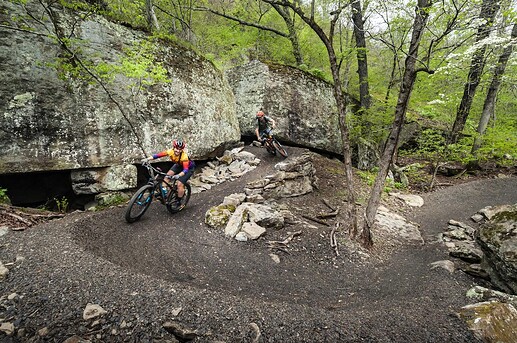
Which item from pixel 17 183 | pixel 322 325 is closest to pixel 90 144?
pixel 17 183

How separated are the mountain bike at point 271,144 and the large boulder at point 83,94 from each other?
10.7 ft

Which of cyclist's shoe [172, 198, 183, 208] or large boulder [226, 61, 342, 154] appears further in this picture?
large boulder [226, 61, 342, 154]

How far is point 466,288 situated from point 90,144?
965 cm

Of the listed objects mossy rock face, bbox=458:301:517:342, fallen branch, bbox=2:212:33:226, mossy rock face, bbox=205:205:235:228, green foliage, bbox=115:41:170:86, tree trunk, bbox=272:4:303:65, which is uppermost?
tree trunk, bbox=272:4:303:65

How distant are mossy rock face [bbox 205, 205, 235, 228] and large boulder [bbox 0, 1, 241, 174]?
12.2 feet

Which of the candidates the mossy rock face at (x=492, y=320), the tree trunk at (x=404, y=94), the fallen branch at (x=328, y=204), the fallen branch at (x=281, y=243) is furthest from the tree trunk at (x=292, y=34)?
the mossy rock face at (x=492, y=320)

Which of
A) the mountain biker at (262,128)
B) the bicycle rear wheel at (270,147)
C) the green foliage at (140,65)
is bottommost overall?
the bicycle rear wheel at (270,147)

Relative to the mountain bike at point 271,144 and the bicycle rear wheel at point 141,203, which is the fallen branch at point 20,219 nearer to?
the bicycle rear wheel at point 141,203

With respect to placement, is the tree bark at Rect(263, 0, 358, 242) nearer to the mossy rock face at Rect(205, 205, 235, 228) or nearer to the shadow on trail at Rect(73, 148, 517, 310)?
the shadow on trail at Rect(73, 148, 517, 310)

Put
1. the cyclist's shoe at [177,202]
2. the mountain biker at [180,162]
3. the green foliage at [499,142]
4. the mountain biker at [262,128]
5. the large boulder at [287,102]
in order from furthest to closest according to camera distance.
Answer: the large boulder at [287,102] < the green foliage at [499,142] < the mountain biker at [262,128] < the cyclist's shoe at [177,202] < the mountain biker at [180,162]

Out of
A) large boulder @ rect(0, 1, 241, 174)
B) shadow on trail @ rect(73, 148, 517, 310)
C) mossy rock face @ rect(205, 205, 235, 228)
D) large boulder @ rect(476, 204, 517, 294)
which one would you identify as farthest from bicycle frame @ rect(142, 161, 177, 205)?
large boulder @ rect(476, 204, 517, 294)

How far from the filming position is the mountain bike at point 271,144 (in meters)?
10.3

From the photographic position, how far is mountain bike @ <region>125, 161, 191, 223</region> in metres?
5.41

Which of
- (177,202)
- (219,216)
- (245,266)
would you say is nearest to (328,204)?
(219,216)
